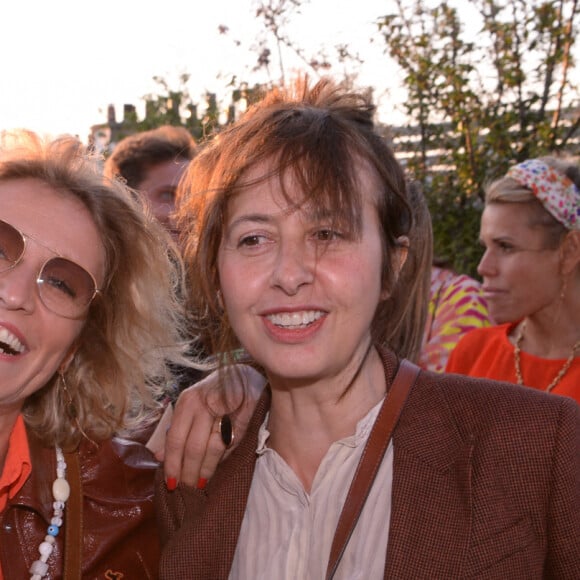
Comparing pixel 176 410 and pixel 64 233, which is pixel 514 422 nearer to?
pixel 176 410

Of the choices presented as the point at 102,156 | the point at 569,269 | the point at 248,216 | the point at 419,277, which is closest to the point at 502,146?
the point at 569,269

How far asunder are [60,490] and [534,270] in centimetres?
237

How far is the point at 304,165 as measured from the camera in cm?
225

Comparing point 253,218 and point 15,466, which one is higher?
point 253,218

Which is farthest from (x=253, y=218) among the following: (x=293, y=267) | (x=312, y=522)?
(x=312, y=522)

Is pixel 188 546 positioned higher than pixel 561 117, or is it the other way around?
pixel 561 117

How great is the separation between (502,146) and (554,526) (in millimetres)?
4053

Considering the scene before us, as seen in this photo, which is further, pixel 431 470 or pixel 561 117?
pixel 561 117

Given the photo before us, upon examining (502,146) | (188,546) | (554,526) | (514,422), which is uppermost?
(502,146)

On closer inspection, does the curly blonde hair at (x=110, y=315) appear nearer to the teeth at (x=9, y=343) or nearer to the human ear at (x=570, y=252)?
the teeth at (x=9, y=343)

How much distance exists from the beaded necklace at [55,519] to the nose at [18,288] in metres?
0.58

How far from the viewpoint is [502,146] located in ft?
18.7

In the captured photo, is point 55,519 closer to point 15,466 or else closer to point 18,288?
point 15,466

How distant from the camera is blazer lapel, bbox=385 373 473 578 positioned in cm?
201
